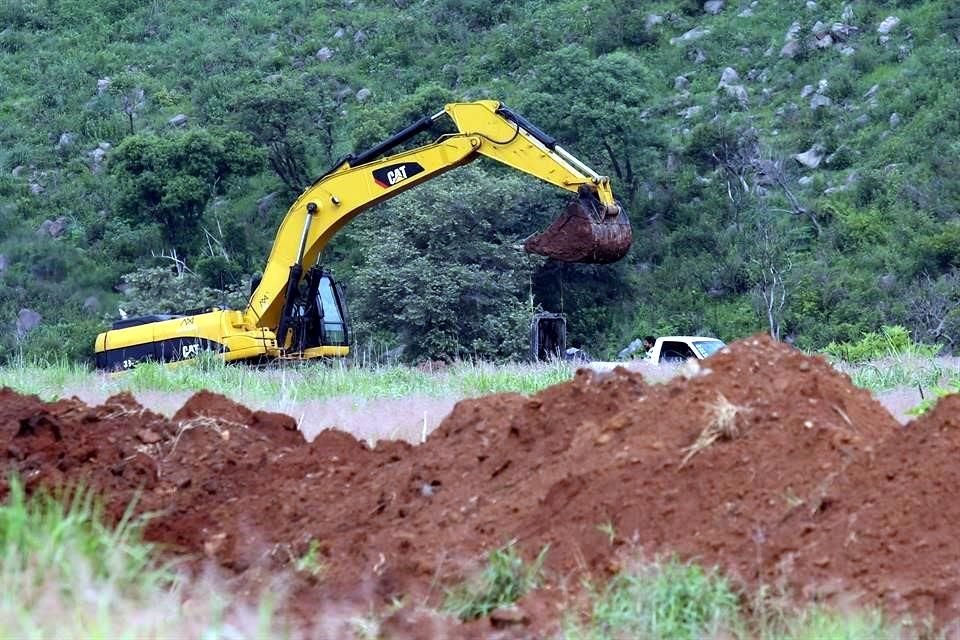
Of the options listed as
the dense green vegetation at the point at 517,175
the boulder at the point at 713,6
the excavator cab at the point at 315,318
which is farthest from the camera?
the boulder at the point at 713,6

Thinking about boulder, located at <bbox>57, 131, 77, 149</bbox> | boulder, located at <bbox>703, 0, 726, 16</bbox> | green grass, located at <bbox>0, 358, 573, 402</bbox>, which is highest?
boulder, located at <bbox>703, 0, 726, 16</bbox>

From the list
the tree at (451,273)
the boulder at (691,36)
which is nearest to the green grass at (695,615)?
the tree at (451,273)

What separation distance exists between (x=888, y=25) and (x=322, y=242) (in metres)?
25.4

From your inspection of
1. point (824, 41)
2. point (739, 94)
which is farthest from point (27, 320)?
point (824, 41)

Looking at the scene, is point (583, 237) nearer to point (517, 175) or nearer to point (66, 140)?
point (517, 175)

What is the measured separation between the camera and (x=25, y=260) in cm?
4088

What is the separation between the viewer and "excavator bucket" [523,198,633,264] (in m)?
18.1

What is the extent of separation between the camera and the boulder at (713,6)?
151 ft

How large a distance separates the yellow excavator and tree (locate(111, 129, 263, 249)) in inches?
764

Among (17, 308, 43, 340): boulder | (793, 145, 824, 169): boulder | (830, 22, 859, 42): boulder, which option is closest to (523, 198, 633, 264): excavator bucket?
(793, 145, 824, 169): boulder

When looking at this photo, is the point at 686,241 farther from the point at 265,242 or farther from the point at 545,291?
the point at 265,242

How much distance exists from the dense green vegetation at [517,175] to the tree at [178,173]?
0.25 feet

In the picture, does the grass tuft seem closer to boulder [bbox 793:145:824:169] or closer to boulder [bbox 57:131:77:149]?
boulder [bbox 793:145:824:169]

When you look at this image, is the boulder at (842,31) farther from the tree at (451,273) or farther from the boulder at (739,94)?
the tree at (451,273)
